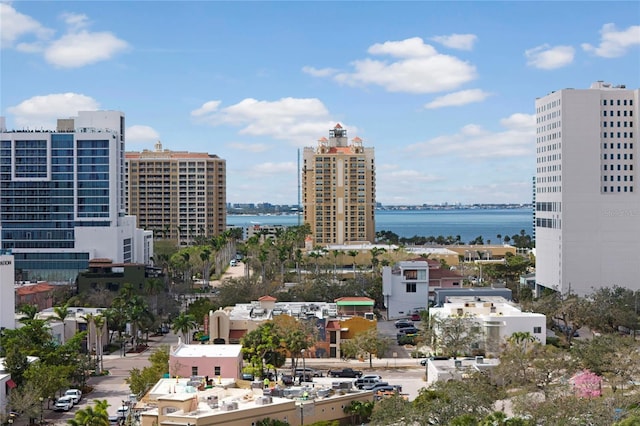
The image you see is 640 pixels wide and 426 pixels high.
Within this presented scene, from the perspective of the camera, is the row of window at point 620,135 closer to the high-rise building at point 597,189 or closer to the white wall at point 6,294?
the high-rise building at point 597,189

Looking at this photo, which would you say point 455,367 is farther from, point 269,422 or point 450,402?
point 269,422

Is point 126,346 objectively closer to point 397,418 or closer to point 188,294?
point 188,294

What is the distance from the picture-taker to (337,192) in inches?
5340

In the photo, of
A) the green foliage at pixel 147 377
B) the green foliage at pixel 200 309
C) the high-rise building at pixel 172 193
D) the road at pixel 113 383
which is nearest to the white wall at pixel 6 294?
the road at pixel 113 383

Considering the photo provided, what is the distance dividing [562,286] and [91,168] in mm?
52222

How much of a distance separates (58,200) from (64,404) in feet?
181

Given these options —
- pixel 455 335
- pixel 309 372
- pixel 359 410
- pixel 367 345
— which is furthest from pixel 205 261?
pixel 359 410

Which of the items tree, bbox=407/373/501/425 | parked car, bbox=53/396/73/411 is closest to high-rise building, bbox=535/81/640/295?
tree, bbox=407/373/501/425

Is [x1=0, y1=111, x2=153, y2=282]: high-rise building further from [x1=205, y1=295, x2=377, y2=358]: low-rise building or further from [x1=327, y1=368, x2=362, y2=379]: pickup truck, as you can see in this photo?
[x1=327, y1=368, x2=362, y2=379]: pickup truck

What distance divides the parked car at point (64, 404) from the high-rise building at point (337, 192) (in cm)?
8939

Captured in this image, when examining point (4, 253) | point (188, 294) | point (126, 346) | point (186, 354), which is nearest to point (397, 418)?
point (186, 354)

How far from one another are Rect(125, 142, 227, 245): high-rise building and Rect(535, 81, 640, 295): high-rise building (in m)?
72.5

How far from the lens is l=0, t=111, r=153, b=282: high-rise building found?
95.8 meters

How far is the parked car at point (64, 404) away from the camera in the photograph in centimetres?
4494
